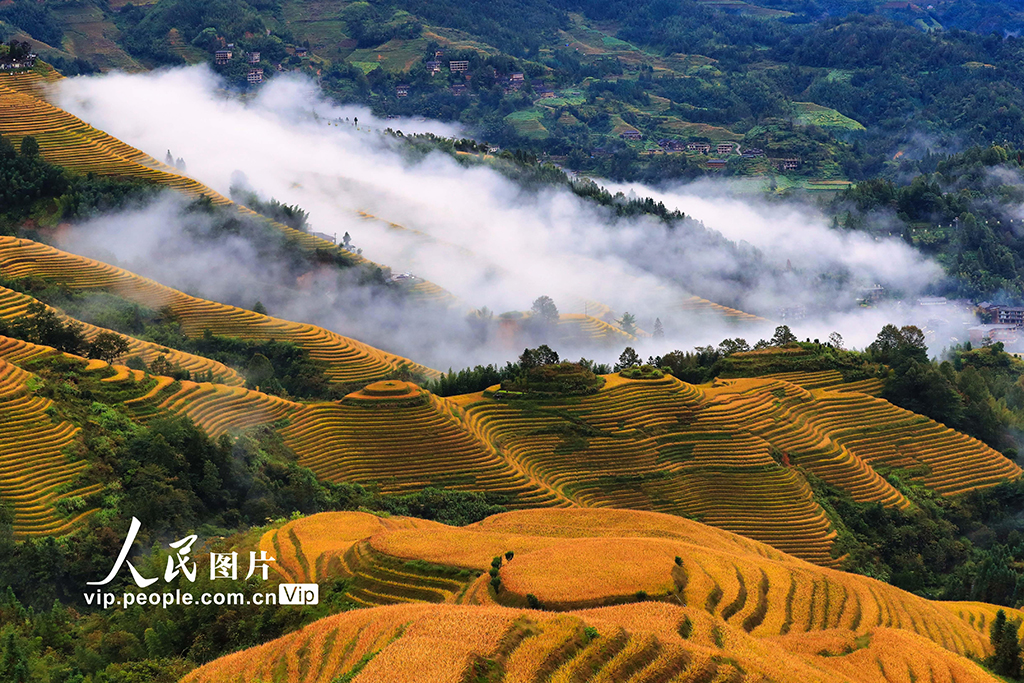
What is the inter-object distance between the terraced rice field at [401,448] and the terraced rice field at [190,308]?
7258 mm

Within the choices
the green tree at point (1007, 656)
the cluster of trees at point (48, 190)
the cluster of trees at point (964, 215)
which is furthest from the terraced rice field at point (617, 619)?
the cluster of trees at point (964, 215)

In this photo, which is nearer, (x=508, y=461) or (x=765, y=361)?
Answer: (x=508, y=461)

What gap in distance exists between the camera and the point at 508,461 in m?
38.1

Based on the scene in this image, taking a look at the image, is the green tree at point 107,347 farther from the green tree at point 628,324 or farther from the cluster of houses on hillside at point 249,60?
the cluster of houses on hillside at point 249,60

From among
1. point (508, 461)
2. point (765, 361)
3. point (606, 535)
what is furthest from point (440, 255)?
point (606, 535)

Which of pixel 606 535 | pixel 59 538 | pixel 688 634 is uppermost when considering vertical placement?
pixel 688 634

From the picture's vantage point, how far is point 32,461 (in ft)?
99.8

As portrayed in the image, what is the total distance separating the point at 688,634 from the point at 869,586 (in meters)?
A: 10.8

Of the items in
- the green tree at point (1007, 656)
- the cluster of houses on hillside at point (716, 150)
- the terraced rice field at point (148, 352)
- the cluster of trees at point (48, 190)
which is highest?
the cluster of houses on hillside at point (716, 150)

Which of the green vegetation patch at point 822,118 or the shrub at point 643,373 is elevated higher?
the green vegetation patch at point 822,118

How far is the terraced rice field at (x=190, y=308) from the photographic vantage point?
46875 millimetres

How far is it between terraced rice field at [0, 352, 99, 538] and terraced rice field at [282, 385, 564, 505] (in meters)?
7.85

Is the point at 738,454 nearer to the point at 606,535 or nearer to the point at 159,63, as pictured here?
the point at 606,535
